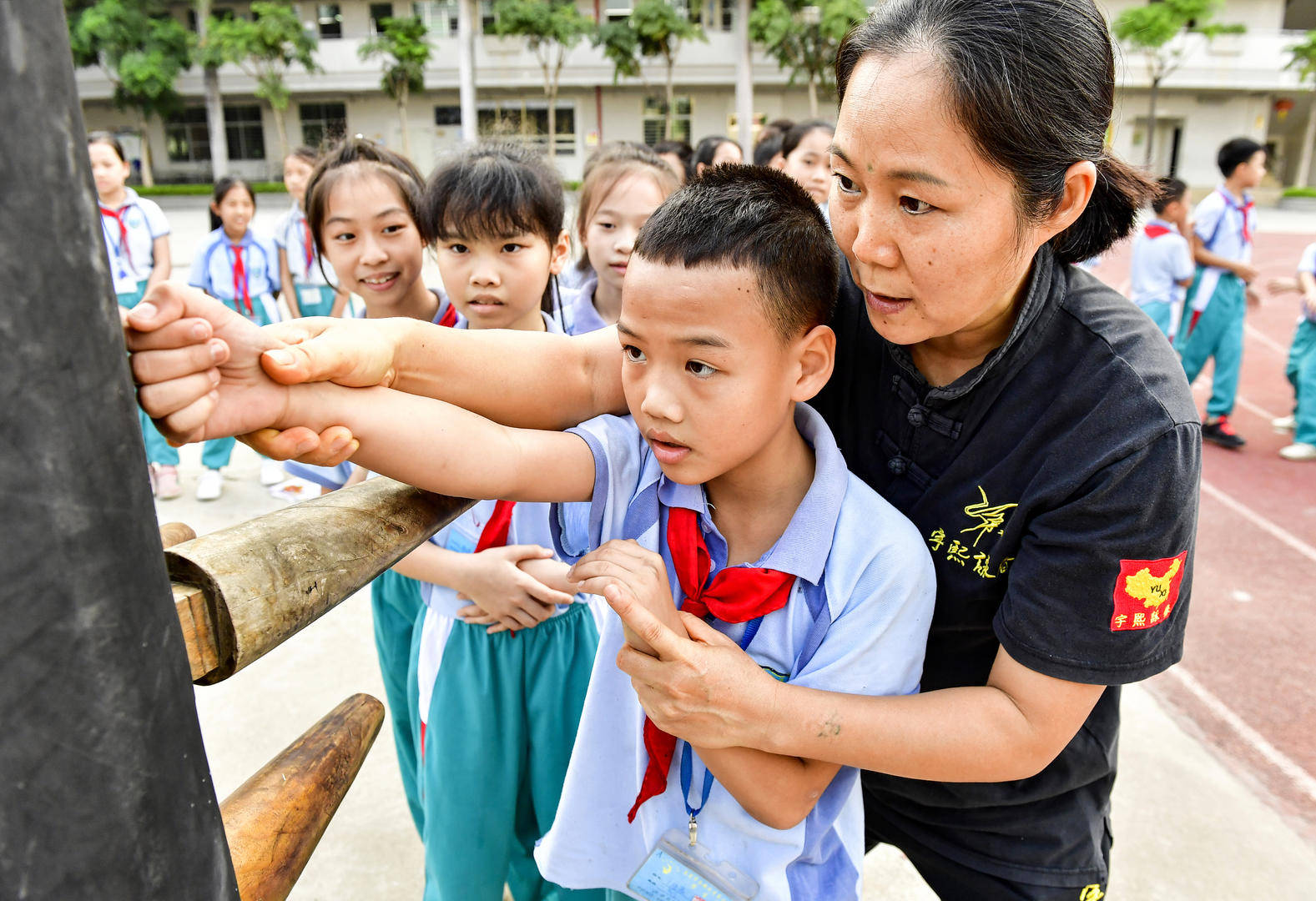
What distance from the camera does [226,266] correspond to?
192 inches

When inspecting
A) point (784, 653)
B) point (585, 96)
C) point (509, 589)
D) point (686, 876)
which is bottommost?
point (686, 876)

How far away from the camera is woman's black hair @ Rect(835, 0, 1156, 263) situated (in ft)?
3.14

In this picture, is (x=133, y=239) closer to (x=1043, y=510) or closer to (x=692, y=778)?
(x=692, y=778)

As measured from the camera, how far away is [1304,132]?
2650 cm

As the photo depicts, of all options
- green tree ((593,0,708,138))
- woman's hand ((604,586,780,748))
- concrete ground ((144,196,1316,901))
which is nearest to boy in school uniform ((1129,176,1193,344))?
concrete ground ((144,196,1316,901))

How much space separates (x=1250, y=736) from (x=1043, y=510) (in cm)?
218

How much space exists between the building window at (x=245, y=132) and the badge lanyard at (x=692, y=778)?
30147 mm

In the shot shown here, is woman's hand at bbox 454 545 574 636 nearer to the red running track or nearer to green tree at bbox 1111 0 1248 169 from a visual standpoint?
the red running track

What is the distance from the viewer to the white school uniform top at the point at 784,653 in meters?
1.10

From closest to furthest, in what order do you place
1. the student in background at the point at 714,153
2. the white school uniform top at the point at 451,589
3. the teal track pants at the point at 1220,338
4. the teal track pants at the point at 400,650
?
the white school uniform top at the point at 451,589, the teal track pants at the point at 400,650, the student in background at the point at 714,153, the teal track pants at the point at 1220,338

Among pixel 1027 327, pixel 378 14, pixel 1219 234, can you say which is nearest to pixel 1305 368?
pixel 1219 234

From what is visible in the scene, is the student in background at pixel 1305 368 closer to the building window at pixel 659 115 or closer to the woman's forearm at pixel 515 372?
the woman's forearm at pixel 515 372

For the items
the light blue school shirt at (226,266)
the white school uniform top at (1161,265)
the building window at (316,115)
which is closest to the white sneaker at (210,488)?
the light blue school shirt at (226,266)

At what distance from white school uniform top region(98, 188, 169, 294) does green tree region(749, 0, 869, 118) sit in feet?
60.5
